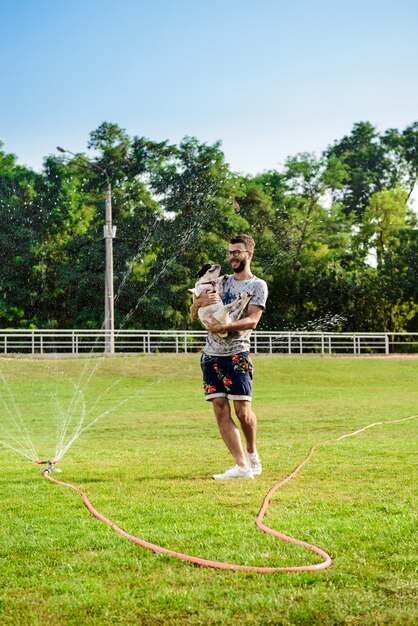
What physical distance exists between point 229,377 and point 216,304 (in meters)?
0.65

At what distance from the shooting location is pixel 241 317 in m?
7.21

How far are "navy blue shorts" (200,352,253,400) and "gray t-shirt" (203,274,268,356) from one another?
0.18 feet

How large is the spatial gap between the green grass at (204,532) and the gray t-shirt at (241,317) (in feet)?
3.65

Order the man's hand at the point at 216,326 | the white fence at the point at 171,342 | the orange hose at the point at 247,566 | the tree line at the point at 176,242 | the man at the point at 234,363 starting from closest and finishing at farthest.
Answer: the orange hose at the point at 247,566
the man's hand at the point at 216,326
the man at the point at 234,363
the white fence at the point at 171,342
the tree line at the point at 176,242

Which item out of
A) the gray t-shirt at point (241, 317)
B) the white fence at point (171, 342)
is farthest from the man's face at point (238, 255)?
the white fence at point (171, 342)

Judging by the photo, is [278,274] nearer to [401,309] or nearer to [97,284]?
[401,309]

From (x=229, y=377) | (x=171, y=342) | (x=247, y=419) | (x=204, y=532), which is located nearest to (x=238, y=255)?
(x=229, y=377)

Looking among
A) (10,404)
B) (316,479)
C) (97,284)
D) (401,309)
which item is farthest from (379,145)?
(316,479)

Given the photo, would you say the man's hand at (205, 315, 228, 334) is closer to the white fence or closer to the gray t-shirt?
the gray t-shirt

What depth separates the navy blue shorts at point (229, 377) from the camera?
283 inches

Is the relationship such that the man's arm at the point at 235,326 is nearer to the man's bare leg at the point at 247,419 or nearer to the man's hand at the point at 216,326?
the man's hand at the point at 216,326

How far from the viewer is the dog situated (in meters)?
7.01

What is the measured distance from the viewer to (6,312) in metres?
48.7

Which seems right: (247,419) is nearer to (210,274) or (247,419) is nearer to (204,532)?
(210,274)
